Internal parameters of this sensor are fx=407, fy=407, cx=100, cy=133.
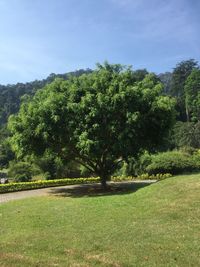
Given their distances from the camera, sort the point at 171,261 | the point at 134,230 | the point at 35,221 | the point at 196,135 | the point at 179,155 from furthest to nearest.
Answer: the point at 196,135 < the point at 179,155 < the point at 35,221 < the point at 134,230 < the point at 171,261

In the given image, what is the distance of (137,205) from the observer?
14.7 m

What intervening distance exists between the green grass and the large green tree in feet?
15.9

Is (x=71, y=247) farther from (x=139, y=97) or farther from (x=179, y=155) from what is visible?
(x=179, y=155)

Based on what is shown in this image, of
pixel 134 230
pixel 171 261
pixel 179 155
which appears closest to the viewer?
pixel 171 261

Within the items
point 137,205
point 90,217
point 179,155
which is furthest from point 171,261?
point 179,155

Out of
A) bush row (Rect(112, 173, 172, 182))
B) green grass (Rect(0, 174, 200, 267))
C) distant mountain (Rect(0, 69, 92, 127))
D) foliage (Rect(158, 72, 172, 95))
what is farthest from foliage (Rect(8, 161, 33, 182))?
distant mountain (Rect(0, 69, 92, 127))

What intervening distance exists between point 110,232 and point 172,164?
699 inches

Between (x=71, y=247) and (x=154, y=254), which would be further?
(x=71, y=247)

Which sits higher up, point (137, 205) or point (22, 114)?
point (22, 114)

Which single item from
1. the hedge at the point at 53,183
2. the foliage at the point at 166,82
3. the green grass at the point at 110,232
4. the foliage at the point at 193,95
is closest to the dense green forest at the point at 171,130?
the foliage at the point at 193,95

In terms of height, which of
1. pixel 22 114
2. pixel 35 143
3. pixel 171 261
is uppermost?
pixel 22 114

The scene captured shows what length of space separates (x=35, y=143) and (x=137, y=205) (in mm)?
8984

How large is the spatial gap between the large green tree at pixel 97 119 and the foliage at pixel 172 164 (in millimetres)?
5740

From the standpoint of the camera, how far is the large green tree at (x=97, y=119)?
20750mm
